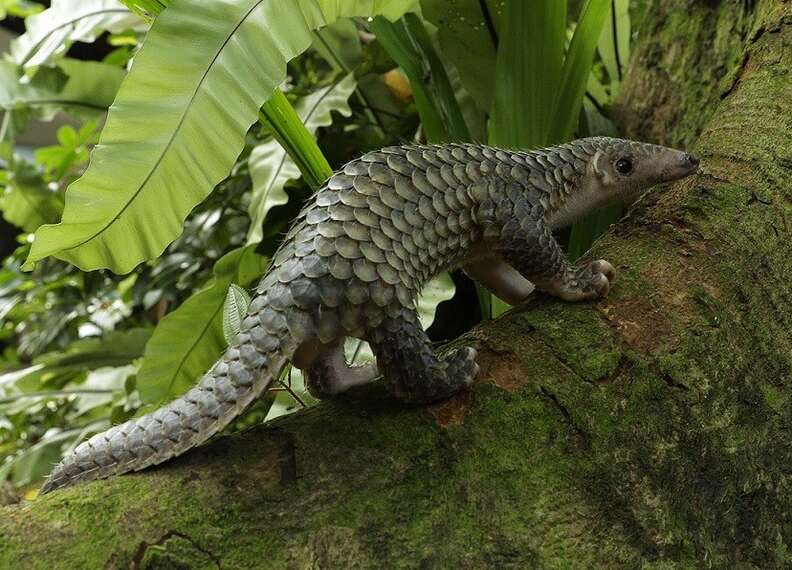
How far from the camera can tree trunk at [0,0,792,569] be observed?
0.90m

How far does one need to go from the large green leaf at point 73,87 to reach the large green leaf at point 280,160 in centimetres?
75

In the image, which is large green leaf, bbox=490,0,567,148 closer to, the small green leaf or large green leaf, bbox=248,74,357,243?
large green leaf, bbox=248,74,357,243

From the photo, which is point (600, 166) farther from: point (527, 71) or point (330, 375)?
point (330, 375)

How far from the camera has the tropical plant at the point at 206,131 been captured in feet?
3.40

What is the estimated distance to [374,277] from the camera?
107 cm

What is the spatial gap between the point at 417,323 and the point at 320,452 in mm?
264

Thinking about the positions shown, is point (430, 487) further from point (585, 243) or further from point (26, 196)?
point (26, 196)

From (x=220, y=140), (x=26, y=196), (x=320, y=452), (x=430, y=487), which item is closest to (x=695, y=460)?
(x=430, y=487)

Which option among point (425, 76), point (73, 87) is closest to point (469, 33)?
point (425, 76)

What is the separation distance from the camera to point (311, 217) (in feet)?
3.60

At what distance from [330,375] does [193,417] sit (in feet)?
1.04

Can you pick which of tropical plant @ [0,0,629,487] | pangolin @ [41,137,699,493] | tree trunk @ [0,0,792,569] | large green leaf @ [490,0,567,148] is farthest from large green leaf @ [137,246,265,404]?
large green leaf @ [490,0,567,148]

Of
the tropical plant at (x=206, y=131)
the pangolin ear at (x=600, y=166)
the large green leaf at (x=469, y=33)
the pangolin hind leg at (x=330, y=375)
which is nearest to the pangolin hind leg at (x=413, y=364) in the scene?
the pangolin hind leg at (x=330, y=375)

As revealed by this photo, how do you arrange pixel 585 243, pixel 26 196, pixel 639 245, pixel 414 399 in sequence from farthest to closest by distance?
1. pixel 26 196
2. pixel 585 243
3. pixel 639 245
4. pixel 414 399
